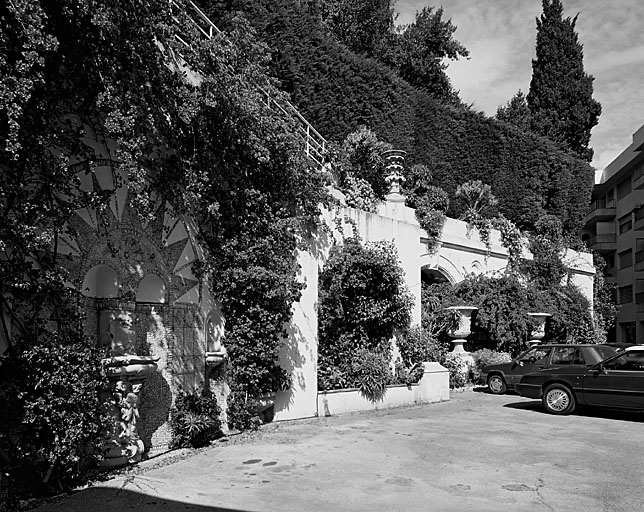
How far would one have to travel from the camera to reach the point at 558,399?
43.5ft

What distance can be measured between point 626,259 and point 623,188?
4872 millimetres

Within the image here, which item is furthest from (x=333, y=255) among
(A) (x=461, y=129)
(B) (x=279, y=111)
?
(A) (x=461, y=129)

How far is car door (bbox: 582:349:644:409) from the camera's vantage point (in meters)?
12.0

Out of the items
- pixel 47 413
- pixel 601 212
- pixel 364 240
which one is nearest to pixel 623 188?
pixel 601 212

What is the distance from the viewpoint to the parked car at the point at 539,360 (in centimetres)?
1423

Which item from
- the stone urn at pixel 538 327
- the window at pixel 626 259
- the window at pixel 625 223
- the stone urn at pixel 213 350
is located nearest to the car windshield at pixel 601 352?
the stone urn at pixel 538 327

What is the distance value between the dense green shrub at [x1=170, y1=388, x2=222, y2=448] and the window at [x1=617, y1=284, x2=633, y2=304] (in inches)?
1448

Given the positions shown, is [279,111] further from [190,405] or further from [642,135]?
[642,135]

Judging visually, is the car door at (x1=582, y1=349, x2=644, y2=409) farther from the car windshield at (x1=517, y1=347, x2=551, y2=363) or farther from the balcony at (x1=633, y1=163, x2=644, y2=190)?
the balcony at (x1=633, y1=163, x2=644, y2=190)

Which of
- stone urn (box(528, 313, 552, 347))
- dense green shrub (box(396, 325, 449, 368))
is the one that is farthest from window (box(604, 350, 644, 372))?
stone urn (box(528, 313, 552, 347))

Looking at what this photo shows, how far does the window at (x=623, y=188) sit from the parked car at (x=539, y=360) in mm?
27585

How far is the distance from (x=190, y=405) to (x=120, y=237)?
8.91ft

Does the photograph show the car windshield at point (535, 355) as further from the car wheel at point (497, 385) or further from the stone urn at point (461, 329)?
the stone urn at point (461, 329)

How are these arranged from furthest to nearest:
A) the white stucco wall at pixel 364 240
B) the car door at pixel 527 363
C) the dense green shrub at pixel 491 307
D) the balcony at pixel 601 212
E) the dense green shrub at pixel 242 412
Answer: the balcony at pixel 601 212, the dense green shrub at pixel 491 307, the car door at pixel 527 363, the white stucco wall at pixel 364 240, the dense green shrub at pixel 242 412
